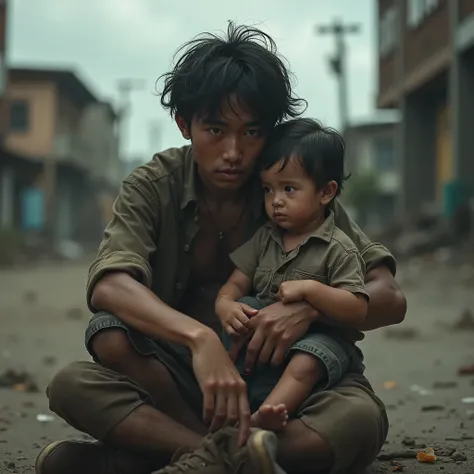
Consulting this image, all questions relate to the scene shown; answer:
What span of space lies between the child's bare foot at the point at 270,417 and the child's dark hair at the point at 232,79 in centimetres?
104

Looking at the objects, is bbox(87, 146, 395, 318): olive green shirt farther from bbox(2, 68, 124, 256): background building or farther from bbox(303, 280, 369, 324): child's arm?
bbox(2, 68, 124, 256): background building

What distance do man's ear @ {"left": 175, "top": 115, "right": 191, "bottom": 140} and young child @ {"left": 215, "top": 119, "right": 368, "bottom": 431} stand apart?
33 cm

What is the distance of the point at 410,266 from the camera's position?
625 inches

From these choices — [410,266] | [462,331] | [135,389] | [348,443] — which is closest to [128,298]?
[135,389]

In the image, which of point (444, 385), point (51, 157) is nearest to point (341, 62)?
point (51, 157)

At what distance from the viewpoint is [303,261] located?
10.5ft

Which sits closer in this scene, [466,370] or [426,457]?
[426,457]

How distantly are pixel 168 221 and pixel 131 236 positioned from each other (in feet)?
0.80

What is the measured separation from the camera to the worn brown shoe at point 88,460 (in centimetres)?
301

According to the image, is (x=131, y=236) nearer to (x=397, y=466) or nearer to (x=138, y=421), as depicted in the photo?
(x=138, y=421)

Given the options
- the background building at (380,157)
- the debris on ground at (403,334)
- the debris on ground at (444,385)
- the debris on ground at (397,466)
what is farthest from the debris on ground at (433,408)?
the background building at (380,157)

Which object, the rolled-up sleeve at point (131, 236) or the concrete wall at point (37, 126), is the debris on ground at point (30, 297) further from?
the concrete wall at point (37, 126)

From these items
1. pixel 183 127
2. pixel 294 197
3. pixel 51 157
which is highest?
pixel 51 157

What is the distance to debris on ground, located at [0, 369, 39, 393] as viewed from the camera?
5848 millimetres
